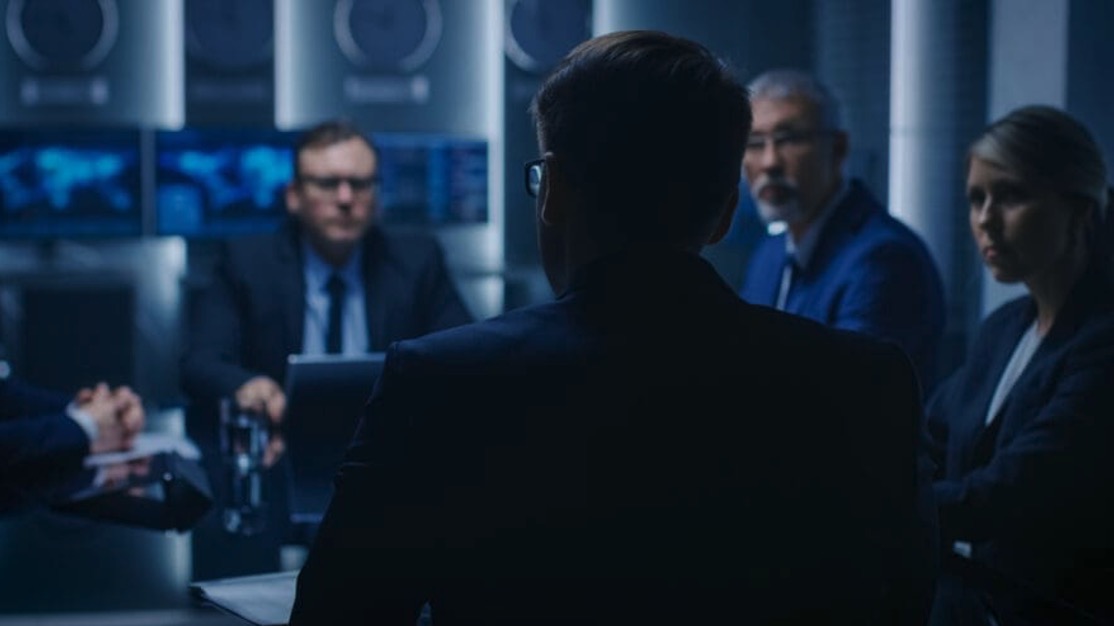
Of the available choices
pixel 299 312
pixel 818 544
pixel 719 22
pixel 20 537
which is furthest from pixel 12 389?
pixel 719 22

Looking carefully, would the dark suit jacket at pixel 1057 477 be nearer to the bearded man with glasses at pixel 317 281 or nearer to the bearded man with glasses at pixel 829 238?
the bearded man with glasses at pixel 829 238

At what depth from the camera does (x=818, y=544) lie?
1.14 m

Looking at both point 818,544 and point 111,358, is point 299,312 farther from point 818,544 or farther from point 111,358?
point 818,544

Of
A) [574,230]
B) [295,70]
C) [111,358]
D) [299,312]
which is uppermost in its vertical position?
[295,70]

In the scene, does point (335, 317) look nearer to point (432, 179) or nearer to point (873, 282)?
point (873, 282)

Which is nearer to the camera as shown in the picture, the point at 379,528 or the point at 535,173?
the point at 379,528

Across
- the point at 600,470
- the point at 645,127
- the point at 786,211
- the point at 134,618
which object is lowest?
the point at 134,618

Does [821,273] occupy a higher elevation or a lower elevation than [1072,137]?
lower

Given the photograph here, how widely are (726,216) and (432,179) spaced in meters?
4.87

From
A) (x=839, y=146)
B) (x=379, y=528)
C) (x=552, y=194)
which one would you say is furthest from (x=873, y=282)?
(x=379, y=528)

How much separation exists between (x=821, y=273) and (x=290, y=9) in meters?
3.41

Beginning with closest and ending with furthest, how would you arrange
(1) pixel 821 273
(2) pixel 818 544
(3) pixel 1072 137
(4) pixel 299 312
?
(2) pixel 818 544 → (3) pixel 1072 137 → (1) pixel 821 273 → (4) pixel 299 312

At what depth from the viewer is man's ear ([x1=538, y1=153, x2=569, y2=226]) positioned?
45.3 inches

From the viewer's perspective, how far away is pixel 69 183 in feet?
19.1
